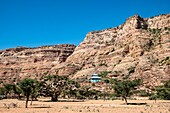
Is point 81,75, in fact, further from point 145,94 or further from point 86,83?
point 145,94

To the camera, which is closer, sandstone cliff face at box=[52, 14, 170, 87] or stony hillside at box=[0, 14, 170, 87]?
sandstone cliff face at box=[52, 14, 170, 87]

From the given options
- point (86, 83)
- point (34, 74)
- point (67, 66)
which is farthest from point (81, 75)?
point (34, 74)

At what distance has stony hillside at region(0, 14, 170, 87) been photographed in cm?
10776

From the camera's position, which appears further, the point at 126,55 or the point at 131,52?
the point at 126,55

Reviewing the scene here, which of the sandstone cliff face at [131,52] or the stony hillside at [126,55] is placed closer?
the sandstone cliff face at [131,52]

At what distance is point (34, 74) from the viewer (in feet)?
604

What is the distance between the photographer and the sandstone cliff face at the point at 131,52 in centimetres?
10688

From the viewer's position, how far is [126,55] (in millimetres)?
132500

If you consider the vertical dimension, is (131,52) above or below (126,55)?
above

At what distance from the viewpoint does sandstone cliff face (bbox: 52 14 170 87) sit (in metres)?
107

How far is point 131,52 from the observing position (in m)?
130

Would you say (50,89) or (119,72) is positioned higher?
(119,72)

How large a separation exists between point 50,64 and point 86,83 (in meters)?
84.6

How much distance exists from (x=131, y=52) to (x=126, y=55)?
3266mm
